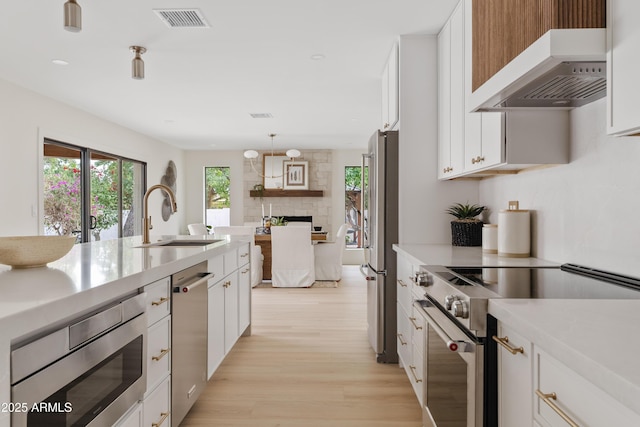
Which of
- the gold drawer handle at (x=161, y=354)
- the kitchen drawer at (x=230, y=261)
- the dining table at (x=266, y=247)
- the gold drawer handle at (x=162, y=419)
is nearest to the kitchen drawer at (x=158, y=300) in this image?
the gold drawer handle at (x=161, y=354)

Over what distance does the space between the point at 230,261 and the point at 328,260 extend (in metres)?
3.67

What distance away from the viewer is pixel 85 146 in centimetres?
571

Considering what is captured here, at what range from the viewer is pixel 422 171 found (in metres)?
3.11

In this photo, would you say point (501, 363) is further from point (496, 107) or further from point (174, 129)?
point (174, 129)

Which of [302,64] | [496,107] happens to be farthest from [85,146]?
[496,107]

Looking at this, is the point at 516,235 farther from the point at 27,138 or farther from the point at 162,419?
the point at 27,138

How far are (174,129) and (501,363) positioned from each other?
21.9 feet

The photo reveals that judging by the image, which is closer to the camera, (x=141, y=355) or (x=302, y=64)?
(x=141, y=355)

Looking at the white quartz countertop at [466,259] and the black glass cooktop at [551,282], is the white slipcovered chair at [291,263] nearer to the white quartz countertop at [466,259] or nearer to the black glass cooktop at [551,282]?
the white quartz countertop at [466,259]

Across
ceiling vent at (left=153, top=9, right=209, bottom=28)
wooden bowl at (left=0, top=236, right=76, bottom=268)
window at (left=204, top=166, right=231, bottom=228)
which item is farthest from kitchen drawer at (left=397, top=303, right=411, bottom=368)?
window at (left=204, top=166, right=231, bottom=228)

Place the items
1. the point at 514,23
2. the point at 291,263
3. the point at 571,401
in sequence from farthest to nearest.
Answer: the point at 291,263 → the point at 514,23 → the point at 571,401

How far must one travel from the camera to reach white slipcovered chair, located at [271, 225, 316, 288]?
19.9ft

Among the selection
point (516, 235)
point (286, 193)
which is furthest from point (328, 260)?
point (516, 235)

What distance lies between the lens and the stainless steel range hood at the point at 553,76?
1224mm
